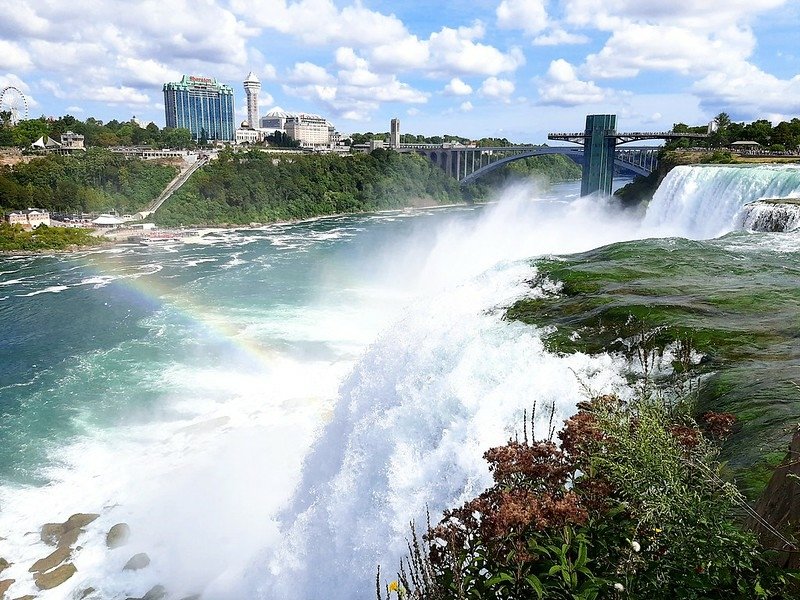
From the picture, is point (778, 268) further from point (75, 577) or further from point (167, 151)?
point (167, 151)

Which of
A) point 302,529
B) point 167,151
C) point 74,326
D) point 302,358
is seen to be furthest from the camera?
point 167,151

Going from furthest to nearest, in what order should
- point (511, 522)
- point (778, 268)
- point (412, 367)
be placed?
point (778, 268), point (412, 367), point (511, 522)

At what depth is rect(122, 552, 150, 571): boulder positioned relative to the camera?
9.06 m

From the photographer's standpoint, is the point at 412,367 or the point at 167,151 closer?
the point at 412,367

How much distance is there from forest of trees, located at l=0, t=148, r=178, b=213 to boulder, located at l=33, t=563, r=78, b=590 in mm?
38998

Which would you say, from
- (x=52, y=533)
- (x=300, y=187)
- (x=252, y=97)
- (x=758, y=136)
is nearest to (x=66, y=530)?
(x=52, y=533)

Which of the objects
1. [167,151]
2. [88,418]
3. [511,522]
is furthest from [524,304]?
[167,151]

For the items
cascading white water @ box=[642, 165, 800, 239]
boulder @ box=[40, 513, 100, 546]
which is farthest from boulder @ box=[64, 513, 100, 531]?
cascading white water @ box=[642, 165, 800, 239]

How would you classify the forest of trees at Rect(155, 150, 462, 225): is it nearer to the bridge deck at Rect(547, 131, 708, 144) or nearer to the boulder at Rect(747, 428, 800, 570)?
the bridge deck at Rect(547, 131, 708, 144)

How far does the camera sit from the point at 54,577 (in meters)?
8.89

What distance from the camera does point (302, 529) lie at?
22.1 ft

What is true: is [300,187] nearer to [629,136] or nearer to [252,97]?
[629,136]

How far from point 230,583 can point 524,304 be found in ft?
18.6

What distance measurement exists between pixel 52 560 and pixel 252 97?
14460cm
